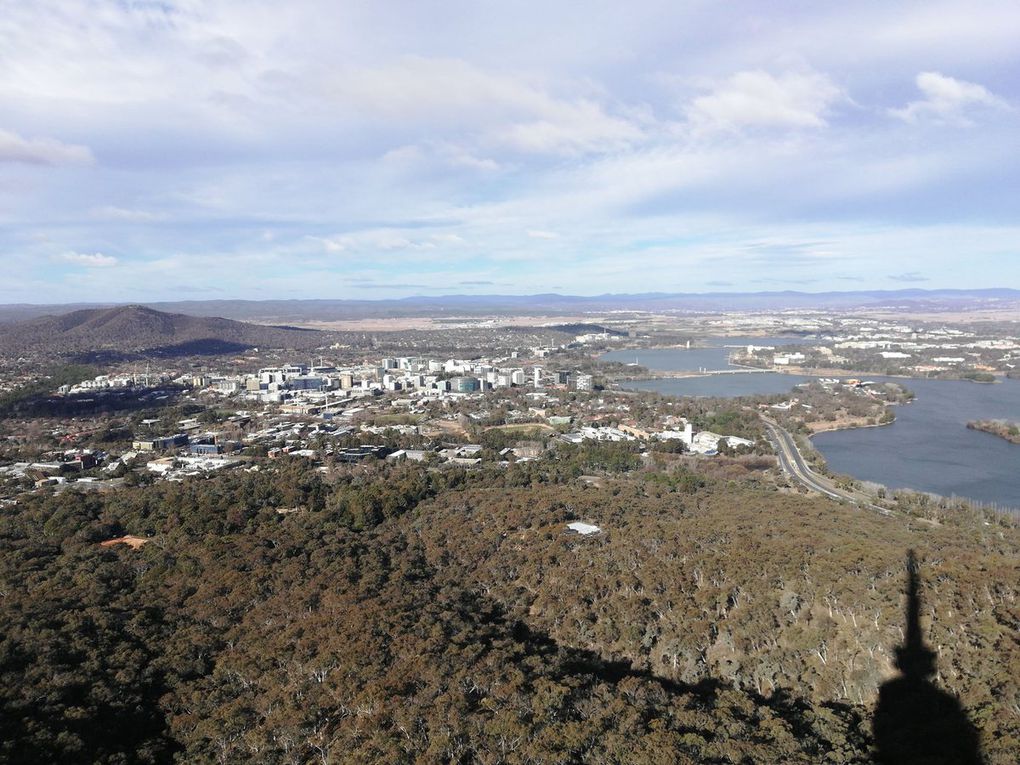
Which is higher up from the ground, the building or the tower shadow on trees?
the tower shadow on trees

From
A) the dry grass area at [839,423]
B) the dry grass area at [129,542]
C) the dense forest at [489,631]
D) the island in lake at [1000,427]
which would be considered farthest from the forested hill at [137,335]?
the island in lake at [1000,427]

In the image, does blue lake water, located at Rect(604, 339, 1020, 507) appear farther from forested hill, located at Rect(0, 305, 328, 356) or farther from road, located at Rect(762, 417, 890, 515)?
forested hill, located at Rect(0, 305, 328, 356)

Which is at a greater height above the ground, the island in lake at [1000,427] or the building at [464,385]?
the building at [464,385]

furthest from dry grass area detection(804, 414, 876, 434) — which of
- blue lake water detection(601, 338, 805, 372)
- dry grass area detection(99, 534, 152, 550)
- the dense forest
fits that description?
dry grass area detection(99, 534, 152, 550)

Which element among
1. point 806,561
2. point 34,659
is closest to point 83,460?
point 34,659

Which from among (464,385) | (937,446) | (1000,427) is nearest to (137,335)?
(464,385)

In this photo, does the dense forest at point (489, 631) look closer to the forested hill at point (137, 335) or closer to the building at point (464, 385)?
the building at point (464, 385)
